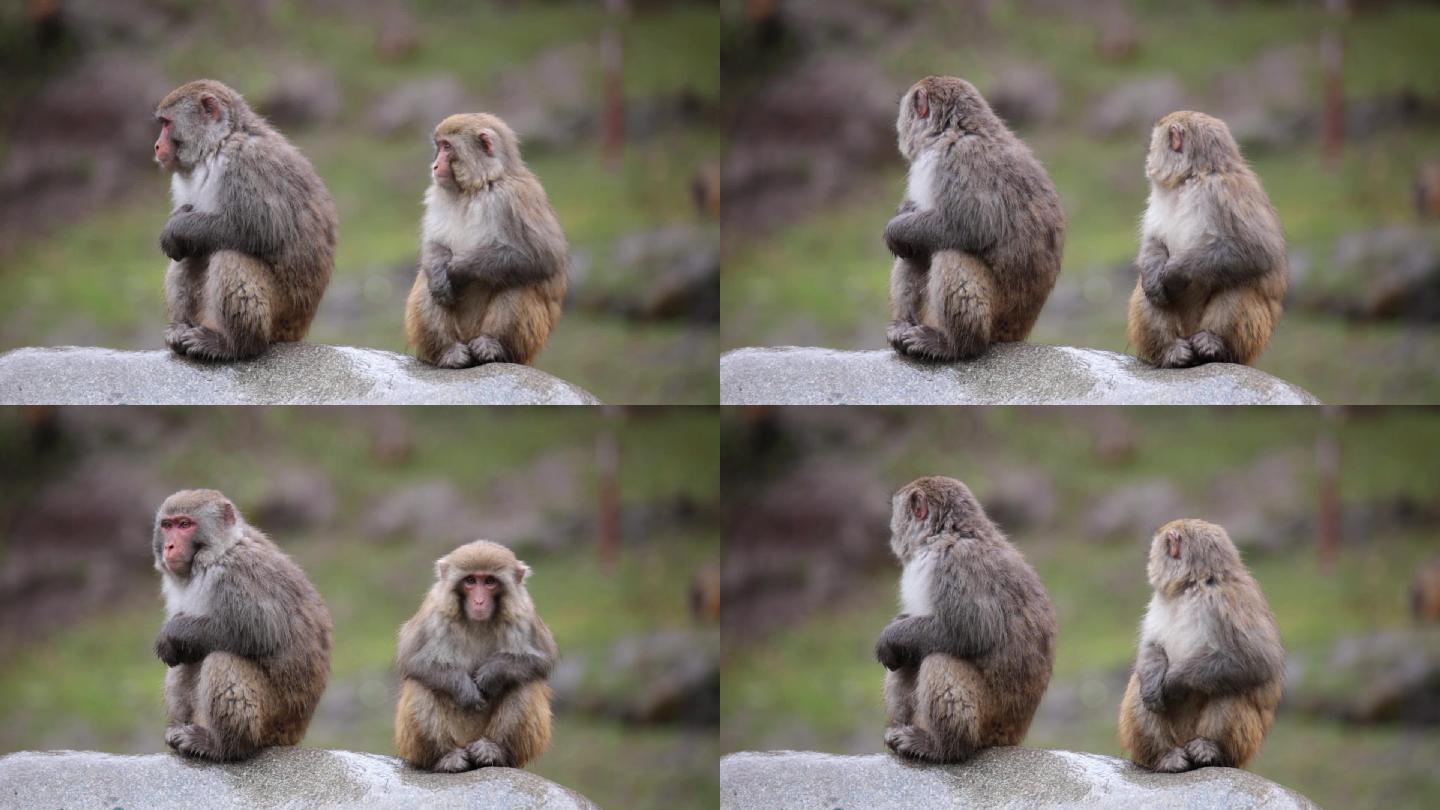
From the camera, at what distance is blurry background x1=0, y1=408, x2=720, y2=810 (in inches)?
579

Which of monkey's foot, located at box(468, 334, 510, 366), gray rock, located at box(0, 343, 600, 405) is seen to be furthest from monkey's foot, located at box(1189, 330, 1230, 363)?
monkey's foot, located at box(468, 334, 510, 366)

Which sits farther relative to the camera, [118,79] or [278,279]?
[118,79]

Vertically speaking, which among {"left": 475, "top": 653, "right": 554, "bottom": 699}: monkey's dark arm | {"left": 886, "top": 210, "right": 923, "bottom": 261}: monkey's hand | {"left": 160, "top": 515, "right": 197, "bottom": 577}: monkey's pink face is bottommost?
{"left": 475, "top": 653, "right": 554, "bottom": 699}: monkey's dark arm

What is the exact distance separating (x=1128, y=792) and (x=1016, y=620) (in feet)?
3.68

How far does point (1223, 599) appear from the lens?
9.60m

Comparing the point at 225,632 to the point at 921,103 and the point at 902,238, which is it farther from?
the point at 921,103

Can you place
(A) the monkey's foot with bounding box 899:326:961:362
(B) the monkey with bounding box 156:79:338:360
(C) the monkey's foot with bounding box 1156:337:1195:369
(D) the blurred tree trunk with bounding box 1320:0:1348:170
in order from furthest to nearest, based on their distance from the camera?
(D) the blurred tree trunk with bounding box 1320:0:1348:170 → (A) the monkey's foot with bounding box 899:326:961:362 → (C) the monkey's foot with bounding box 1156:337:1195:369 → (B) the monkey with bounding box 156:79:338:360

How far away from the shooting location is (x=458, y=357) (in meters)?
10.5

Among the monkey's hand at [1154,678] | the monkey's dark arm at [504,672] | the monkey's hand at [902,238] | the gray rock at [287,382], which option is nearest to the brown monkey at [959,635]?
the monkey's hand at [1154,678]

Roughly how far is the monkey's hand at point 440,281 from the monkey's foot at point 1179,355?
4.23 m

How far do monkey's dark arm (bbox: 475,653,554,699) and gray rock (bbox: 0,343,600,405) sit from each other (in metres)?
1.55

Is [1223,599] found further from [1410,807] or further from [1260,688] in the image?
[1410,807]

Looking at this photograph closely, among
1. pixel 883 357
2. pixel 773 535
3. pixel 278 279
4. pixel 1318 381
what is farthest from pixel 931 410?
pixel 278 279

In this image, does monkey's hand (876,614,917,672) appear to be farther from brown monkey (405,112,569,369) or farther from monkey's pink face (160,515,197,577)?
monkey's pink face (160,515,197,577)
